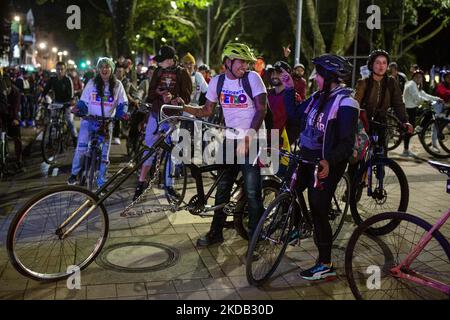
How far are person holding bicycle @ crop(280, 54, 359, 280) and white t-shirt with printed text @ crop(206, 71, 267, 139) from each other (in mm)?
483

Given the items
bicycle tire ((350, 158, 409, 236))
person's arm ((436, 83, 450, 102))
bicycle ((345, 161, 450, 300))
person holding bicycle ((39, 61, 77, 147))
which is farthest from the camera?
person's arm ((436, 83, 450, 102))

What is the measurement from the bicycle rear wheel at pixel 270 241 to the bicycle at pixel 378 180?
1.67m

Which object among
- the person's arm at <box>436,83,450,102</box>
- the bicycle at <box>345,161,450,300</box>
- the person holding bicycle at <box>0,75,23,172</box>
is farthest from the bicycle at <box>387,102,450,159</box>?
the person holding bicycle at <box>0,75,23,172</box>

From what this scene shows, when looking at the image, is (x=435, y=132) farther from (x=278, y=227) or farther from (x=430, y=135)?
(x=278, y=227)

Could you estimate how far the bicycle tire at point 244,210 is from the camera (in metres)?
5.28

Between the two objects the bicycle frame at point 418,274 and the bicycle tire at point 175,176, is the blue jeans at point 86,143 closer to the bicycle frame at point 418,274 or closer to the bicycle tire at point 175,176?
the bicycle tire at point 175,176

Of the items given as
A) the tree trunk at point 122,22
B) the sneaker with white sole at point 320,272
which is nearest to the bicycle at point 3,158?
the sneaker with white sole at point 320,272

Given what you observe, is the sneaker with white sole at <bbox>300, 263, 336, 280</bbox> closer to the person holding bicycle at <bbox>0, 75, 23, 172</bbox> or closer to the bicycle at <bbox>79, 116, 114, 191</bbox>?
the bicycle at <bbox>79, 116, 114, 191</bbox>

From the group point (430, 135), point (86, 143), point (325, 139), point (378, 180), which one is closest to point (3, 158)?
point (86, 143)

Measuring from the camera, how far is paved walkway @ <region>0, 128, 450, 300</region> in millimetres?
4184

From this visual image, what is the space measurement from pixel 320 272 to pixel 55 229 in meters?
2.44

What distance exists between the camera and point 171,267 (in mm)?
4754

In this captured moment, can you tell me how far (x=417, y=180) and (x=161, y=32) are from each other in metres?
27.2
